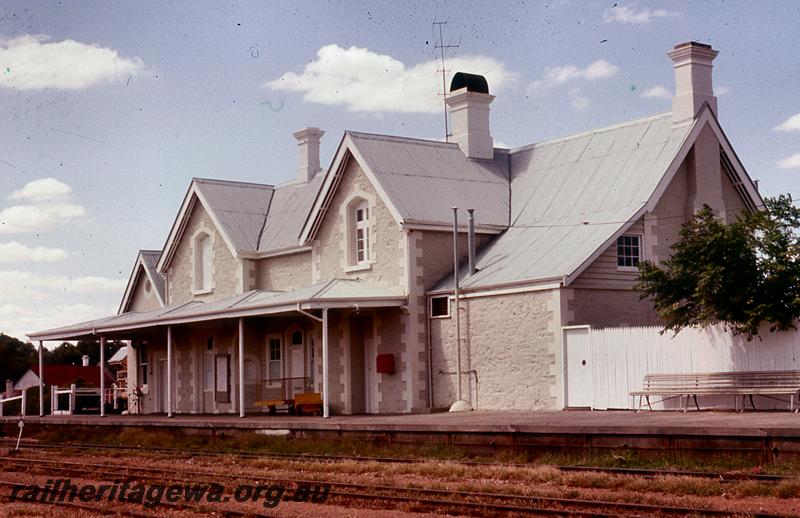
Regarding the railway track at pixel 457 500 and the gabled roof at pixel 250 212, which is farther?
the gabled roof at pixel 250 212

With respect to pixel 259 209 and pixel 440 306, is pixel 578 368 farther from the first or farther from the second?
pixel 259 209

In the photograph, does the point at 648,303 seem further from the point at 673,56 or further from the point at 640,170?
the point at 673,56

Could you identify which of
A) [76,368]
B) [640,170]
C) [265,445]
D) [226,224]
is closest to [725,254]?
[640,170]

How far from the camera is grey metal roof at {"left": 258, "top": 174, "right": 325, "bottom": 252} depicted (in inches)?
1364

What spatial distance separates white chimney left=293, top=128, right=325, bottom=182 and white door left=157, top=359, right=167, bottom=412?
25.6 ft

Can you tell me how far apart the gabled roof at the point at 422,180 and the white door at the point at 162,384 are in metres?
10.3

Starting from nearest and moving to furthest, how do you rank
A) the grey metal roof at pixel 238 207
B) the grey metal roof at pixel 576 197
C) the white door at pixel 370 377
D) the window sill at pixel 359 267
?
1. the grey metal roof at pixel 576 197
2. the white door at pixel 370 377
3. the window sill at pixel 359 267
4. the grey metal roof at pixel 238 207

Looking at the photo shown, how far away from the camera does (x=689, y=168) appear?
27.4 meters

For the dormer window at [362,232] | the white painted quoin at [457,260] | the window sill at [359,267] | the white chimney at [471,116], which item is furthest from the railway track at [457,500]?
the white chimney at [471,116]

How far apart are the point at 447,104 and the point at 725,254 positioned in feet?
43.5

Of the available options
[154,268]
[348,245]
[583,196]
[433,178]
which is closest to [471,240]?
[433,178]

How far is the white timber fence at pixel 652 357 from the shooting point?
2116 cm

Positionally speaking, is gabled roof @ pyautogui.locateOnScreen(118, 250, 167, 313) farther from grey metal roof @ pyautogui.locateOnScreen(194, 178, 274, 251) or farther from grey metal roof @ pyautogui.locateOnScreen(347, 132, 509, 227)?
grey metal roof @ pyautogui.locateOnScreen(347, 132, 509, 227)

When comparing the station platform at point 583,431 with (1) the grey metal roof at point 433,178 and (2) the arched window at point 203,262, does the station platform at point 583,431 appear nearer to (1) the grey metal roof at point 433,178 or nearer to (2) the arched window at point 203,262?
(1) the grey metal roof at point 433,178
